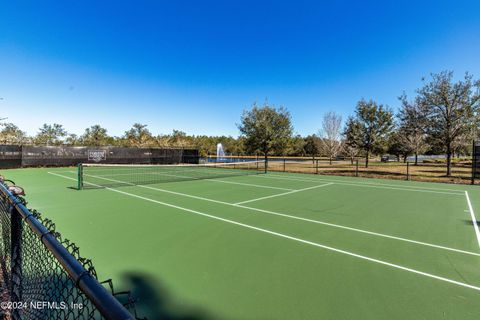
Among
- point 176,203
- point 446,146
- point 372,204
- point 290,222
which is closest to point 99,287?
point 290,222

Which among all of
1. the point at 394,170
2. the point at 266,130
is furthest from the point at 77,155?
the point at 394,170

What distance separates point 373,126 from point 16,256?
2687 centimetres

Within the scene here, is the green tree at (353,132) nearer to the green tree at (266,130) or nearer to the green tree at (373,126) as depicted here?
the green tree at (373,126)

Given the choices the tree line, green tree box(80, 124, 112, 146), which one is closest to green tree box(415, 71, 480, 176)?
the tree line

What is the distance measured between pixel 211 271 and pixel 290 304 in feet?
4.11

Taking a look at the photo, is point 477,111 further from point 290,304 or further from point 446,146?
point 290,304

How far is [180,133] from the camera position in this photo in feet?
182

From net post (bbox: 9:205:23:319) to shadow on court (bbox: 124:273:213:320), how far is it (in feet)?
3.54

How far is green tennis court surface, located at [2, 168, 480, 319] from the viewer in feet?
9.72

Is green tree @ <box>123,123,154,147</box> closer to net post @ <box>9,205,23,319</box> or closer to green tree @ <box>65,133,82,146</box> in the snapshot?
green tree @ <box>65,133,82,146</box>

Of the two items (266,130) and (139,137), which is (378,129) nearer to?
(266,130)

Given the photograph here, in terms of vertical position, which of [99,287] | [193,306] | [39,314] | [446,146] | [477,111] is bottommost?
[193,306]

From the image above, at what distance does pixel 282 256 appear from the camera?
428 cm

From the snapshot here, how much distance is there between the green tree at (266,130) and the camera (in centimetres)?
2389
